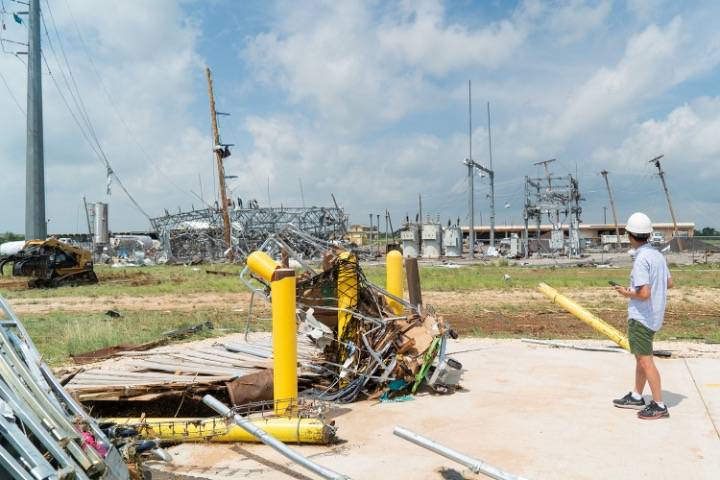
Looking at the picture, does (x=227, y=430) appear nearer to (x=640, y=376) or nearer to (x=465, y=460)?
(x=465, y=460)

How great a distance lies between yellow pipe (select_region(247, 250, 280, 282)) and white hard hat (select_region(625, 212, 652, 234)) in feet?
11.5

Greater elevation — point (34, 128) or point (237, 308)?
point (34, 128)

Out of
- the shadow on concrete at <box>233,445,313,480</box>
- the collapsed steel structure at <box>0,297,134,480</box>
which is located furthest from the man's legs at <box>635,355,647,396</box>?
the collapsed steel structure at <box>0,297,134,480</box>

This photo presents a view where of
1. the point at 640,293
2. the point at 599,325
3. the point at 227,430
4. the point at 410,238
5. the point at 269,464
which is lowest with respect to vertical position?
the point at 269,464

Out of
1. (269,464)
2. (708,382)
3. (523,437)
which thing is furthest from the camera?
(708,382)

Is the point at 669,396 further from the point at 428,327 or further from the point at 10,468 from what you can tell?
the point at 10,468

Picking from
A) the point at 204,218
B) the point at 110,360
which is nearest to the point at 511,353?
the point at 110,360

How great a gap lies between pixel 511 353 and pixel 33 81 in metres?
25.6

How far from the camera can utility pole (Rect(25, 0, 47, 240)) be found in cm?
2658

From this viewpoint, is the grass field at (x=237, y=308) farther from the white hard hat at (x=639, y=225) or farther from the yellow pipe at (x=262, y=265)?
the white hard hat at (x=639, y=225)

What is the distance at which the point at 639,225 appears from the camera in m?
6.04

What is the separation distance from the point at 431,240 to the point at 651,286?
42.6 meters

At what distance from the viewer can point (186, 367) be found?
701 centimetres

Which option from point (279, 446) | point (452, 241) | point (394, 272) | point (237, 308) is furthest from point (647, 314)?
point (452, 241)
